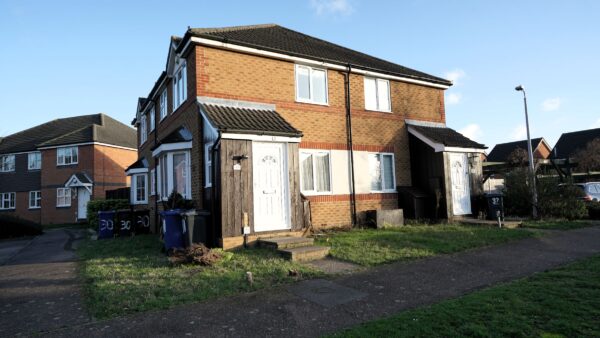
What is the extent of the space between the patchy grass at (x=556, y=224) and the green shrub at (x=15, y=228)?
21.3 meters

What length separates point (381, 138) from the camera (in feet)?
46.3

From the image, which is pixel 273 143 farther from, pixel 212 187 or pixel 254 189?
pixel 212 187

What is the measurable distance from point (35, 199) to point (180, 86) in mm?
25948

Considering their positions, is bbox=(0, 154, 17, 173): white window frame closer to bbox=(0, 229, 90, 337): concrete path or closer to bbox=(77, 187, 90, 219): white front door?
bbox=(77, 187, 90, 219): white front door

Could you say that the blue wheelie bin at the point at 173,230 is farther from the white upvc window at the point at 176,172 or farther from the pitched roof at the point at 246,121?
the pitched roof at the point at 246,121

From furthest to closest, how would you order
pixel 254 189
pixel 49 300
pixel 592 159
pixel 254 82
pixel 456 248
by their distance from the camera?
pixel 592 159 < pixel 254 82 < pixel 254 189 < pixel 456 248 < pixel 49 300

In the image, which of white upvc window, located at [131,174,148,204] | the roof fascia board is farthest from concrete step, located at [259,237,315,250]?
white upvc window, located at [131,174,148,204]

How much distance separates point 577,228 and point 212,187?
11.9 meters

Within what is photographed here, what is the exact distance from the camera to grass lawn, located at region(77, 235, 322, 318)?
5402 mm

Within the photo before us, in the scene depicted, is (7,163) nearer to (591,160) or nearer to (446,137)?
(446,137)

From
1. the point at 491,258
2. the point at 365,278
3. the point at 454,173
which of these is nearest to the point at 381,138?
the point at 454,173

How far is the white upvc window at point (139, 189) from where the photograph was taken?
1858 centimetres

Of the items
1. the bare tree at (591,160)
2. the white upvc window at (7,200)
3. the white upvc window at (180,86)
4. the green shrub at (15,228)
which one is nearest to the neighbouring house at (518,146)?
the bare tree at (591,160)

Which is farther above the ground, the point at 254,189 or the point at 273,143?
the point at 273,143
